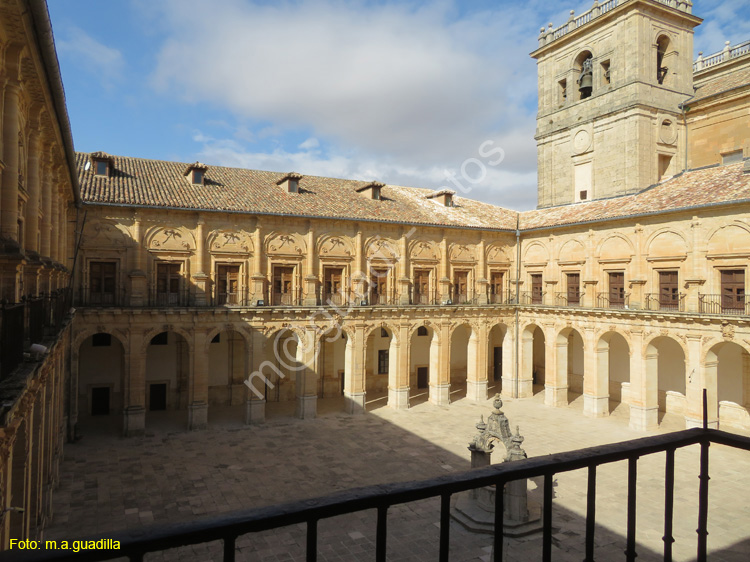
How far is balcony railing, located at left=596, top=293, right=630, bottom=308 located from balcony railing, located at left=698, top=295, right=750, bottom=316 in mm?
3531

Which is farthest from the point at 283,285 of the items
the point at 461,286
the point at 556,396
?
the point at 556,396

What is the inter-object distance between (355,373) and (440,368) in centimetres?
501

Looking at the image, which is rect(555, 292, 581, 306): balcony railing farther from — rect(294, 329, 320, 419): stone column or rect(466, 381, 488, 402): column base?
rect(294, 329, 320, 419): stone column

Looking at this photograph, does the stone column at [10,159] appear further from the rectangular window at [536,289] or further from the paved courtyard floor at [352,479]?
the rectangular window at [536,289]

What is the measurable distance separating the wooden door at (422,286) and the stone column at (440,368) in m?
1.72

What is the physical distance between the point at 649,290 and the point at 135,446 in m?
23.0

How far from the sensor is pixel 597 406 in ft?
83.6

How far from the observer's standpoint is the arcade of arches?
22.0 meters

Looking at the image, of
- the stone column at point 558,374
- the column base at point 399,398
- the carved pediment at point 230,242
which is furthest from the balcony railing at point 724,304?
the carved pediment at point 230,242

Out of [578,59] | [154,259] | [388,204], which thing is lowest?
[154,259]

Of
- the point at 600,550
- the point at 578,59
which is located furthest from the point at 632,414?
the point at 578,59

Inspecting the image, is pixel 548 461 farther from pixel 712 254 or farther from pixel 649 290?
pixel 649 290

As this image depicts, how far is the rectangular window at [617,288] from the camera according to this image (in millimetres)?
25052

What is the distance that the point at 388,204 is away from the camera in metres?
29.0
